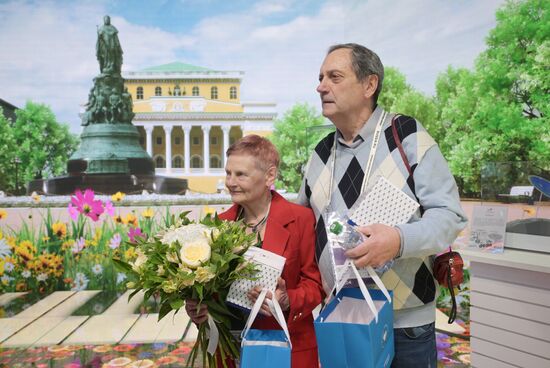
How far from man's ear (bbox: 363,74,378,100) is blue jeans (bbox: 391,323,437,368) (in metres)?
0.68

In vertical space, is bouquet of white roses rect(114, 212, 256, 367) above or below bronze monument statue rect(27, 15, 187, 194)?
below

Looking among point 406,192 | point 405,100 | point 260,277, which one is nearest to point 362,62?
point 406,192

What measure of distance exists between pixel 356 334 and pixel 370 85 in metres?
0.72

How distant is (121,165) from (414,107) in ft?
11.1

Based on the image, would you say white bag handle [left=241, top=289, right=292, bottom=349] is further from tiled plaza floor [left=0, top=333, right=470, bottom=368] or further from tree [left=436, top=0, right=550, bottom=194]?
tree [left=436, top=0, right=550, bottom=194]

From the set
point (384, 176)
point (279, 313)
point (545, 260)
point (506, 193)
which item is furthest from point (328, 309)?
point (506, 193)

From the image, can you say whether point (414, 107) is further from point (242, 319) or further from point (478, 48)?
point (242, 319)

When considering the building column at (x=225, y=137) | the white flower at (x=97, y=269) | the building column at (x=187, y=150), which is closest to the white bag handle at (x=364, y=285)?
the white flower at (x=97, y=269)

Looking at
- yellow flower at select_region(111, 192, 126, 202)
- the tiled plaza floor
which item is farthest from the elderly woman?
yellow flower at select_region(111, 192, 126, 202)

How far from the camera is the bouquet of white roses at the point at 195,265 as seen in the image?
3.74ft

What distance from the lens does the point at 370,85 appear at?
54.8 inches

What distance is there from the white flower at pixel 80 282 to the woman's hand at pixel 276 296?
13.8 feet

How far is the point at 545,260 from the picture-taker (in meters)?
2.16

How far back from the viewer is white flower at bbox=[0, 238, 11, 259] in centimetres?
498
